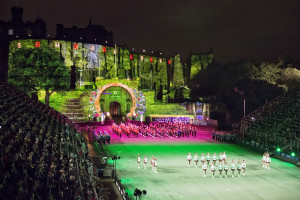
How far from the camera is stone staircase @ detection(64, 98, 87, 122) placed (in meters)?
49.4

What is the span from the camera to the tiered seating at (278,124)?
2927cm

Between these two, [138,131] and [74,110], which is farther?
[74,110]

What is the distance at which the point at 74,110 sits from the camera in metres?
50.5

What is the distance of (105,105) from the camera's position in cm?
5338

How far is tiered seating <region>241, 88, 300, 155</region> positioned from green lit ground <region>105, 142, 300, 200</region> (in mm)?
2941

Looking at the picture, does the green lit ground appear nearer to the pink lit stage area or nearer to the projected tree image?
the pink lit stage area

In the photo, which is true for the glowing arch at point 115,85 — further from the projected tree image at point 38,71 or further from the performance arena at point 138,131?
the projected tree image at point 38,71

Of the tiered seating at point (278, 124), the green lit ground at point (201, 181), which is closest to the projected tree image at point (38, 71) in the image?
the green lit ground at point (201, 181)

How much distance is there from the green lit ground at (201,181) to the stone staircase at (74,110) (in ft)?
73.7

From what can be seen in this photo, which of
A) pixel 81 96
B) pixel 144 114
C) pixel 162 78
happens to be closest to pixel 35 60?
pixel 81 96

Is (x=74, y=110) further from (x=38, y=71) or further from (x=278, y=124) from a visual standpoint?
(x=278, y=124)

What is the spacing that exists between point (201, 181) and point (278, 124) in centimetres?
1655

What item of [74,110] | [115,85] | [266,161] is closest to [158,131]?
[115,85]

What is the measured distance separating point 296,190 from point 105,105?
126 ft
